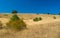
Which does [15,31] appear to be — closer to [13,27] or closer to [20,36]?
[13,27]

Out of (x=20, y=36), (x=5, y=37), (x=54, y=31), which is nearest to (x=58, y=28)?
(x=54, y=31)

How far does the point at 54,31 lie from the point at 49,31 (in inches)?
18.1

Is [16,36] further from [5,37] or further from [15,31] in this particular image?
[15,31]

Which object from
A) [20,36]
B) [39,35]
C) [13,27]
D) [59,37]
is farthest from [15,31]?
[59,37]

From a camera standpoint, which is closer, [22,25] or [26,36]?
[26,36]

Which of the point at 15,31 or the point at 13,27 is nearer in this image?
the point at 15,31

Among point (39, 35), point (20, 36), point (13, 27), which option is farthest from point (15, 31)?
point (39, 35)

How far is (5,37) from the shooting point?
16.6 metres

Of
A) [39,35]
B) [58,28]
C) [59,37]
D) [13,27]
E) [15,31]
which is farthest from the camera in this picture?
[13,27]

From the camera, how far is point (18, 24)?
21453 mm

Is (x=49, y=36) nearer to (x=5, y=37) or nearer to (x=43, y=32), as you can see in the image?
(x=43, y=32)

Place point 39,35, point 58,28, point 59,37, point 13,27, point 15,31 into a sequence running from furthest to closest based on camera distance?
point 13,27, point 15,31, point 58,28, point 39,35, point 59,37

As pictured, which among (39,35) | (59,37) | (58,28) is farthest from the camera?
(58,28)

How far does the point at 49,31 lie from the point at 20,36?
8.89ft
